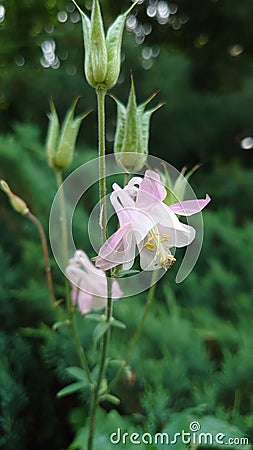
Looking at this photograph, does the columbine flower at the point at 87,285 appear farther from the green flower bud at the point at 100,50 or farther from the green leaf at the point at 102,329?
the green flower bud at the point at 100,50

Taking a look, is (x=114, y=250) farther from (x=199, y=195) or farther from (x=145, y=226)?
(x=199, y=195)

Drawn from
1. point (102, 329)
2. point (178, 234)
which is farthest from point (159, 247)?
point (102, 329)

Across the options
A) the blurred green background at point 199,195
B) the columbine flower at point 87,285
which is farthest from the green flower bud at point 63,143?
the blurred green background at point 199,195

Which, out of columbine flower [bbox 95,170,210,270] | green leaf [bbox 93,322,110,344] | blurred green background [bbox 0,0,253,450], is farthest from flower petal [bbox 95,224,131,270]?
blurred green background [bbox 0,0,253,450]

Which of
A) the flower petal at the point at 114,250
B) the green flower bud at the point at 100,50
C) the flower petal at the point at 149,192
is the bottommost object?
the flower petal at the point at 114,250

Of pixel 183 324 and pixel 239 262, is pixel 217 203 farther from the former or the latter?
pixel 183 324

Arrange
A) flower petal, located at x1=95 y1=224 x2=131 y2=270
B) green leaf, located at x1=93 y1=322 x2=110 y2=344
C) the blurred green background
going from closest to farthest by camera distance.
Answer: flower petal, located at x1=95 y1=224 x2=131 y2=270
green leaf, located at x1=93 y1=322 x2=110 y2=344
the blurred green background

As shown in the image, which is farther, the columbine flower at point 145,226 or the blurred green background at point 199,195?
the blurred green background at point 199,195

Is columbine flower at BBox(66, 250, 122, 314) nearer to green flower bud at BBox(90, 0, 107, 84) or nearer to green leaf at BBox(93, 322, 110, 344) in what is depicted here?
green leaf at BBox(93, 322, 110, 344)
